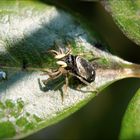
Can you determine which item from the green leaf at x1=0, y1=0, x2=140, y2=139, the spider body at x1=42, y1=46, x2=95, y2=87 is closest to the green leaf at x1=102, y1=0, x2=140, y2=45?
the green leaf at x1=0, y1=0, x2=140, y2=139

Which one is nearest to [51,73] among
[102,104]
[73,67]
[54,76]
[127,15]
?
[54,76]

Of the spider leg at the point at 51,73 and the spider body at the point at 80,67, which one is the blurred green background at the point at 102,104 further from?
the spider leg at the point at 51,73

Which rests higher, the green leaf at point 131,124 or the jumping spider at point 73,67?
the jumping spider at point 73,67

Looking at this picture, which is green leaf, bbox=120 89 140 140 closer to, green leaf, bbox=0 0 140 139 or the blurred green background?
green leaf, bbox=0 0 140 139

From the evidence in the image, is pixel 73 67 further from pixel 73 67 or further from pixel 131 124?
pixel 131 124

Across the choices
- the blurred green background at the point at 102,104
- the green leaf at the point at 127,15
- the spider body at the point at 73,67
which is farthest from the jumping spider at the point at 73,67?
the blurred green background at the point at 102,104

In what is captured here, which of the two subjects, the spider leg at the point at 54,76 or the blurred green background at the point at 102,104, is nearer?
the spider leg at the point at 54,76
